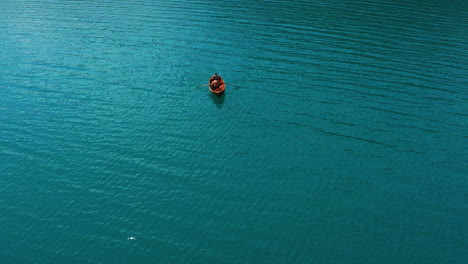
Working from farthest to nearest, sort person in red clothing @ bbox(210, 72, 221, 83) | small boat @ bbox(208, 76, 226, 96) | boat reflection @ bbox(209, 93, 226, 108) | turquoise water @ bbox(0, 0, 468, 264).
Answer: person in red clothing @ bbox(210, 72, 221, 83) < small boat @ bbox(208, 76, 226, 96) < boat reflection @ bbox(209, 93, 226, 108) < turquoise water @ bbox(0, 0, 468, 264)

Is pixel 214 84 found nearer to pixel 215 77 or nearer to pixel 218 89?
pixel 218 89

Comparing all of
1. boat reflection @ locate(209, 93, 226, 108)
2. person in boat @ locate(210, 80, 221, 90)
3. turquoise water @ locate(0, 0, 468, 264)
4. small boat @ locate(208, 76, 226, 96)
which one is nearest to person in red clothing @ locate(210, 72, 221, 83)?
small boat @ locate(208, 76, 226, 96)

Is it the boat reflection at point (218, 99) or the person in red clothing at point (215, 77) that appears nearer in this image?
A: the boat reflection at point (218, 99)

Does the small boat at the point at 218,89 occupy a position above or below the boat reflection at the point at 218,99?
above

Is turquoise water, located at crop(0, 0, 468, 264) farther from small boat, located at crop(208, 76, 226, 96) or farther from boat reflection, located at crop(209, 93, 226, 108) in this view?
small boat, located at crop(208, 76, 226, 96)

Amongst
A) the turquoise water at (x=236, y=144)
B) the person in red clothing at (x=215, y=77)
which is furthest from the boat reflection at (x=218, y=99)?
the person in red clothing at (x=215, y=77)

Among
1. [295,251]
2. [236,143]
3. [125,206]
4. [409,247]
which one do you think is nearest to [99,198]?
[125,206]

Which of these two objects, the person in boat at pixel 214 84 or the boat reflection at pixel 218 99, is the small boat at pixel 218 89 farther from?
the boat reflection at pixel 218 99

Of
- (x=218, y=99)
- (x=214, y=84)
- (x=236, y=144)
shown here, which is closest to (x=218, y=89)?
(x=214, y=84)

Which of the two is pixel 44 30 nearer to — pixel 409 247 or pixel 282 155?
pixel 282 155
